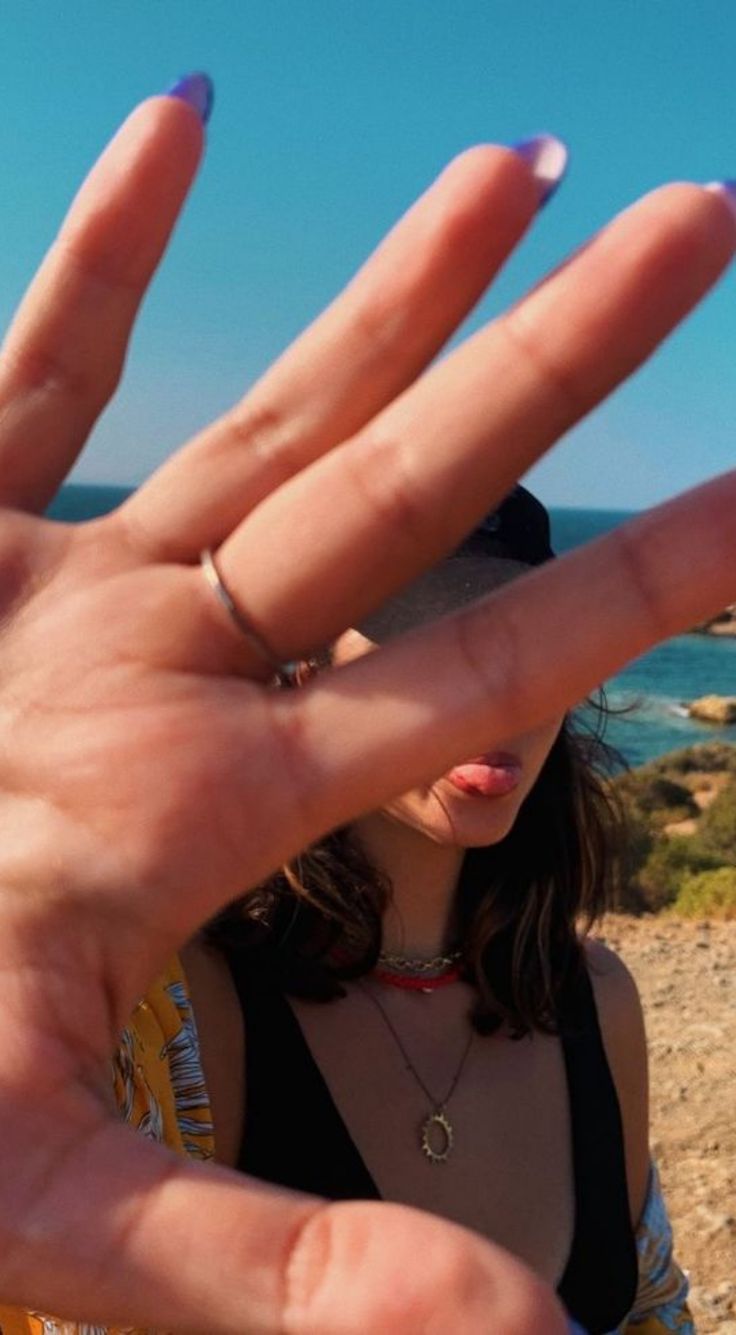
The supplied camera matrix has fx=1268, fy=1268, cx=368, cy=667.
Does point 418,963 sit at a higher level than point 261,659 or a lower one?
lower

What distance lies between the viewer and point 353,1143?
1.75 m

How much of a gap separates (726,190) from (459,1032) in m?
1.49

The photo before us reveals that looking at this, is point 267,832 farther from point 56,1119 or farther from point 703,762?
point 703,762

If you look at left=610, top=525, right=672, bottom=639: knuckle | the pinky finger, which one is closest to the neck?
the pinky finger

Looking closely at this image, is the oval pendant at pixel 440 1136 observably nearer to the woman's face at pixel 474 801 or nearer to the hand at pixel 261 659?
the woman's face at pixel 474 801

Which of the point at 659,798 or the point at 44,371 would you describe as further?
the point at 659,798

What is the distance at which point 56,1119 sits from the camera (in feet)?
2.82

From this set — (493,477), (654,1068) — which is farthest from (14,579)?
(654,1068)

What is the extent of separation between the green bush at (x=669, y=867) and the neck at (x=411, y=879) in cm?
732

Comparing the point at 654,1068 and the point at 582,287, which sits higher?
the point at 582,287

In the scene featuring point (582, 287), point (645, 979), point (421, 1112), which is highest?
point (582, 287)

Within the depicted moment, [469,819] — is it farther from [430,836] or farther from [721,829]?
[721,829]

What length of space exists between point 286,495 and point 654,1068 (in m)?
4.98

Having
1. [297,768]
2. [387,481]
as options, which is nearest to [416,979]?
[297,768]
